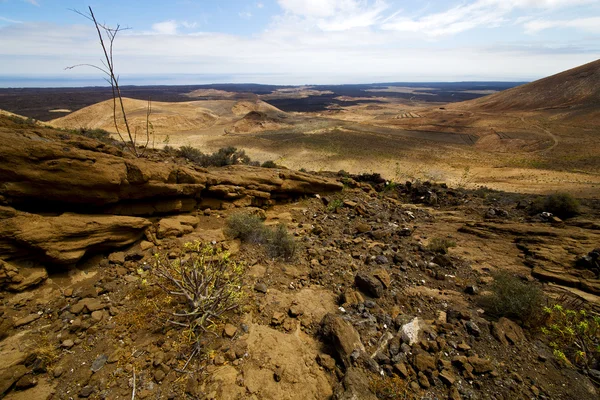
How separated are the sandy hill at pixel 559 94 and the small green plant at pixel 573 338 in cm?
5057

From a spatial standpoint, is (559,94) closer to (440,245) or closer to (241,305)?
(440,245)

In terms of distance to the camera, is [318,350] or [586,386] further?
[318,350]

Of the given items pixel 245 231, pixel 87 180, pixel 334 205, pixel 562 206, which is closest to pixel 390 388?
pixel 245 231

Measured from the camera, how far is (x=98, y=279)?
4.52 m

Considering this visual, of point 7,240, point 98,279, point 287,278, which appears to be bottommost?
point 287,278

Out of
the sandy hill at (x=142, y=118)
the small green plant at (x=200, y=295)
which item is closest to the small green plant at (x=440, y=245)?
the small green plant at (x=200, y=295)

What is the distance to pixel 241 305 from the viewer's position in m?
4.37

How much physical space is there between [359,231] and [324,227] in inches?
41.4

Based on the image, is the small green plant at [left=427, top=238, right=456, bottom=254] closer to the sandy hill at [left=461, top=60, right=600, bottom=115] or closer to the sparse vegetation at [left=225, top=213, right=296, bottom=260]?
the sparse vegetation at [left=225, top=213, right=296, bottom=260]

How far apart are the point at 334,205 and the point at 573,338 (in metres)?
6.68

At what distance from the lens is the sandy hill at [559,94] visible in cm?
4081

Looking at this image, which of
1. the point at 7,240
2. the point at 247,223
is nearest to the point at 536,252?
the point at 247,223

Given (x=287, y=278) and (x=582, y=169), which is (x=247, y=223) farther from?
(x=582, y=169)

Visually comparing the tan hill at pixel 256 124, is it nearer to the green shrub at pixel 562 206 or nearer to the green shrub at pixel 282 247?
the green shrub at pixel 562 206
